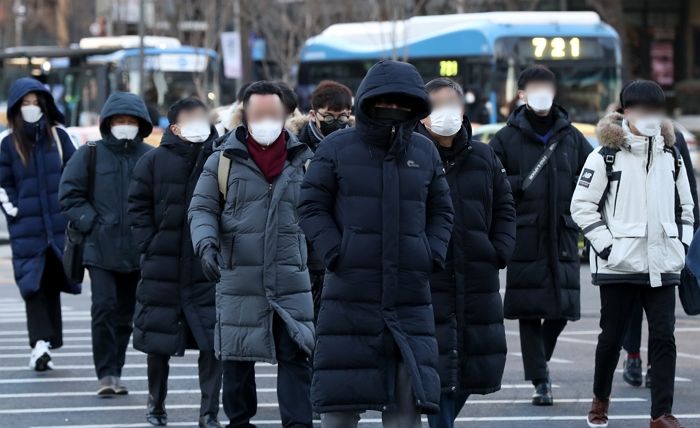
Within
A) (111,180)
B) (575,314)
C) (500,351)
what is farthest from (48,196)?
(500,351)

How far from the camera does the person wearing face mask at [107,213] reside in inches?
402

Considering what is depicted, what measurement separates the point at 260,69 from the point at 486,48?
3051 centimetres

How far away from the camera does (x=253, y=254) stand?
7879 mm

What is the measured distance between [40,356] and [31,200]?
42.2 inches

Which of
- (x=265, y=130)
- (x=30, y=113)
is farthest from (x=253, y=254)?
(x=30, y=113)

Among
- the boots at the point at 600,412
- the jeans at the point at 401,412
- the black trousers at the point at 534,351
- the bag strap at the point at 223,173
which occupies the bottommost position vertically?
the boots at the point at 600,412

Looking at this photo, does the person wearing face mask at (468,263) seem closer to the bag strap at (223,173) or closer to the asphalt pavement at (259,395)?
the bag strap at (223,173)

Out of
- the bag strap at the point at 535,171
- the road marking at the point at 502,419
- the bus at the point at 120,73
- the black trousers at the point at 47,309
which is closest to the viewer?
the road marking at the point at 502,419

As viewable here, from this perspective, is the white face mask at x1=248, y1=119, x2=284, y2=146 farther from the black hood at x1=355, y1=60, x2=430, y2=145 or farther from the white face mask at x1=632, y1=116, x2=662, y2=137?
the white face mask at x1=632, y1=116, x2=662, y2=137

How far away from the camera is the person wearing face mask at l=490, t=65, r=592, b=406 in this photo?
9766 mm

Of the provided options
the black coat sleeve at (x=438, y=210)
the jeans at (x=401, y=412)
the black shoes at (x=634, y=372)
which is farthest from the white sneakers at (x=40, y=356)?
the black coat sleeve at (x=438, y=210)

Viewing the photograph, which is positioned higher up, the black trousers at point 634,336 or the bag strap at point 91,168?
the bag strap at point 91,168

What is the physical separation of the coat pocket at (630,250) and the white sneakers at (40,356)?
437 cm

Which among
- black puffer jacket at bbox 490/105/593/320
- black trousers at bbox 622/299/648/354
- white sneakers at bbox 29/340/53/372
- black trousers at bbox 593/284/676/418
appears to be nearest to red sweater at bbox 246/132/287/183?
black trousers at bbox 593/284/676/418
